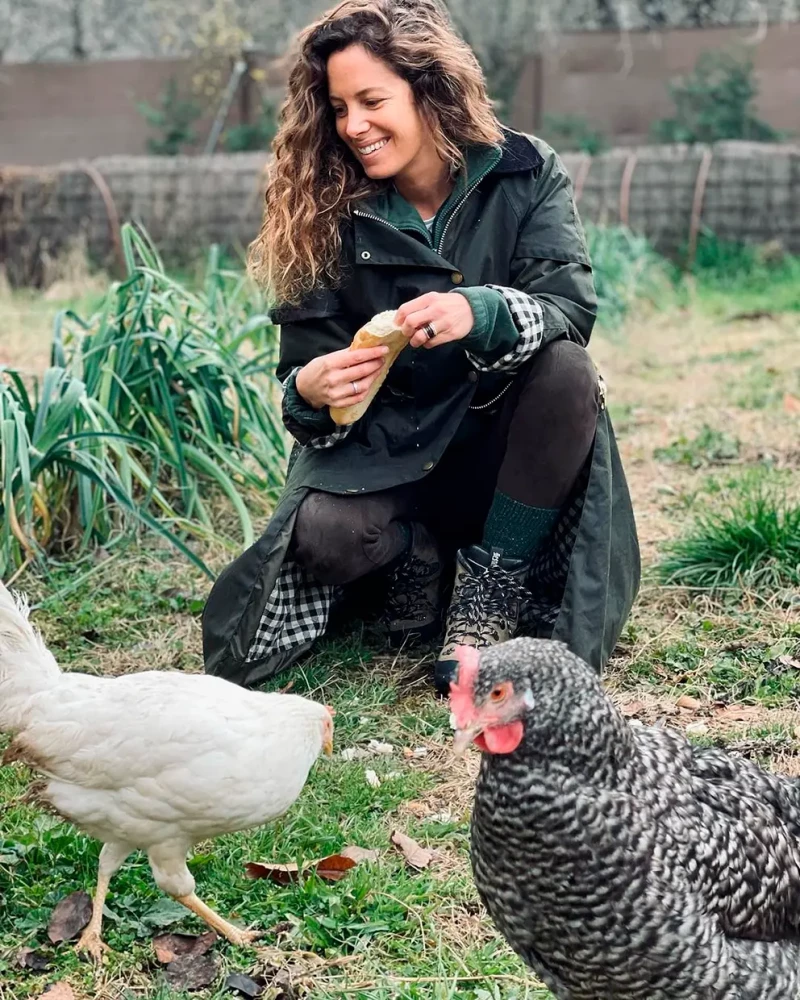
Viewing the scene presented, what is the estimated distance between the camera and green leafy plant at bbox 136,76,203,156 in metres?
11.9

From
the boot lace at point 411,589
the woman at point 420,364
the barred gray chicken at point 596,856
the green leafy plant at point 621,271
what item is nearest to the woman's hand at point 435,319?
the woman at point 420,364

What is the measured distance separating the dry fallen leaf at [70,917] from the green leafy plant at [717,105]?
10.2 m

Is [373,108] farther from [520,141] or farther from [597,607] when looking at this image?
[597,607]

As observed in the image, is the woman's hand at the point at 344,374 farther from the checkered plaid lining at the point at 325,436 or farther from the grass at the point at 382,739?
the grass at the point at 382,739

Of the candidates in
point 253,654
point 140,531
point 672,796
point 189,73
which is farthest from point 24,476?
point 189,73

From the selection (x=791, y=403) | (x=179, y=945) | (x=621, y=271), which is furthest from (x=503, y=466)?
(x=621, y=271)

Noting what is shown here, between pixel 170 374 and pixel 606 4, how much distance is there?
1019cm

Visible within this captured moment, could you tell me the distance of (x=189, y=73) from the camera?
1227 cm

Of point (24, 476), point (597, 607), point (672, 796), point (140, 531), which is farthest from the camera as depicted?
point (140, 531)

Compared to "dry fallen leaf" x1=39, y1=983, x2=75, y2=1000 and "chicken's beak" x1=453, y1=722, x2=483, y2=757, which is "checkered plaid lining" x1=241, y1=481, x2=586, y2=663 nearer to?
"dry fallen leaf" x1=39, y1=983, x2=75, y2=1000

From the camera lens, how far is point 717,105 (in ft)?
36.8

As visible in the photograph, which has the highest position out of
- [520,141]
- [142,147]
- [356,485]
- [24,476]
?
[520,141]

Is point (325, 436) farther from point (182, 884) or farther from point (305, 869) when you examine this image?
point (182, 884)

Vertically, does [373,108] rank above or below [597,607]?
above
